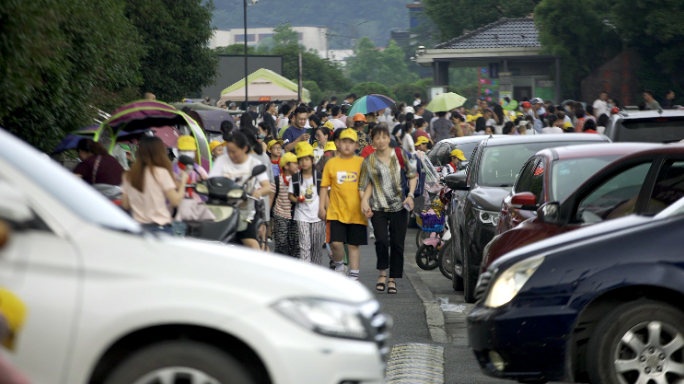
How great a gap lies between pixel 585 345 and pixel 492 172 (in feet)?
19.9

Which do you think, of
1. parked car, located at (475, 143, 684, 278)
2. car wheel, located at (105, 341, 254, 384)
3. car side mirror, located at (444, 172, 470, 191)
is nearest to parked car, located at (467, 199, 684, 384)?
parked car, located at (475, 143, 684, 278)

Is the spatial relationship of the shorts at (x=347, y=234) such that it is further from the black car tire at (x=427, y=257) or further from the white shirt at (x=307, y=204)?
the black car tire at (x=427, y=257)

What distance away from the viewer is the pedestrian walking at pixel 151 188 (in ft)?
25.8

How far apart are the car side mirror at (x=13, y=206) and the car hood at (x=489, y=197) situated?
6.88m

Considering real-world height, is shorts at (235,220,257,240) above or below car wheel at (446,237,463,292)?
above

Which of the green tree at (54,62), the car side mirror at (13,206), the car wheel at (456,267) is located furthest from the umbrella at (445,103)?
the car side mirror at (13,206)

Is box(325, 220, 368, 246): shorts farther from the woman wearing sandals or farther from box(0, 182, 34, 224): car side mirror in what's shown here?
box(0, 182, 34, 224): car side mirror

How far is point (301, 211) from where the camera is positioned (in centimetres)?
1100

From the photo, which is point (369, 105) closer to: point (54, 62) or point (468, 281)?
point (54, 62)

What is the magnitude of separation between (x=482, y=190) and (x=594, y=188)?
12.0ft

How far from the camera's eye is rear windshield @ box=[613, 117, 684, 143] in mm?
11719

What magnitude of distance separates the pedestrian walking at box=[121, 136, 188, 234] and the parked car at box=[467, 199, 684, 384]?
3133mm

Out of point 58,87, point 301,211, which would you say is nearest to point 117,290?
point 301,211

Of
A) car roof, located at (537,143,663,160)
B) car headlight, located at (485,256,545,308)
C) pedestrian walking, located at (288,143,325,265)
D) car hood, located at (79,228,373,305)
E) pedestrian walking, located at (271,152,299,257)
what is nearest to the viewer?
car hood, located at (79,228,373,305)
